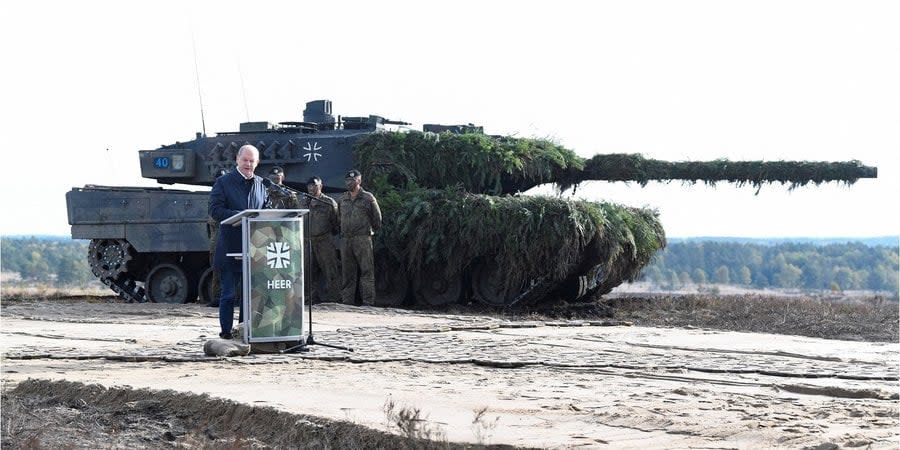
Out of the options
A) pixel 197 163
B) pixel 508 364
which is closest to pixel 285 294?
pixel 508 364

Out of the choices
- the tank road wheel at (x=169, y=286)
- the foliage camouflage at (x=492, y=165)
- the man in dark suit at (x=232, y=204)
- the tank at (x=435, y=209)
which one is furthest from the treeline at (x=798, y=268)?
the man in dark suit at (x=232, y=204)

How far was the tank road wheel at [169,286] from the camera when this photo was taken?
21594 mm

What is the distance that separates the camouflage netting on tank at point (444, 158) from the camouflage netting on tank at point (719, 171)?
156 centimetres

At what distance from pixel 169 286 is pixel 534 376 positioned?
1257 centimetres

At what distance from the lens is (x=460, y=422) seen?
7.78 m

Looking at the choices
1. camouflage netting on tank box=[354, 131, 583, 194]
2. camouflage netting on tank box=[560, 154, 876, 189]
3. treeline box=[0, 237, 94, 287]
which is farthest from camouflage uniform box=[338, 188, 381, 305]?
treeline box=[0, 237, 94, 287]

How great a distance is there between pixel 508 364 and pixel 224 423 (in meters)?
3.12

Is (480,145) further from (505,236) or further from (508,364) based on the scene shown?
(508,364)

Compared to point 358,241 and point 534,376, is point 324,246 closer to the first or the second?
point 358,241

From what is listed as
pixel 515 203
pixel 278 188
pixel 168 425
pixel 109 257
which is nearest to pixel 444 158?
pixel 515 203

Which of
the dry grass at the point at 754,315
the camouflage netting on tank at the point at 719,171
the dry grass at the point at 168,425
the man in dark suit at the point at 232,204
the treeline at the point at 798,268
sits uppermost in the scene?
the camouflage netting on tank at the point at 719,171

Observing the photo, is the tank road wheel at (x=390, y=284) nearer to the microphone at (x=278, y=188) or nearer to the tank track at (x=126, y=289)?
the tank track at (x=126, y=289)

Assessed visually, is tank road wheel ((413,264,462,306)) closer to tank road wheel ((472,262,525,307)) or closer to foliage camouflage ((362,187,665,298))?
foliage camouflage ((362,187,665,298))

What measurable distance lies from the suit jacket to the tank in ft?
25.2
